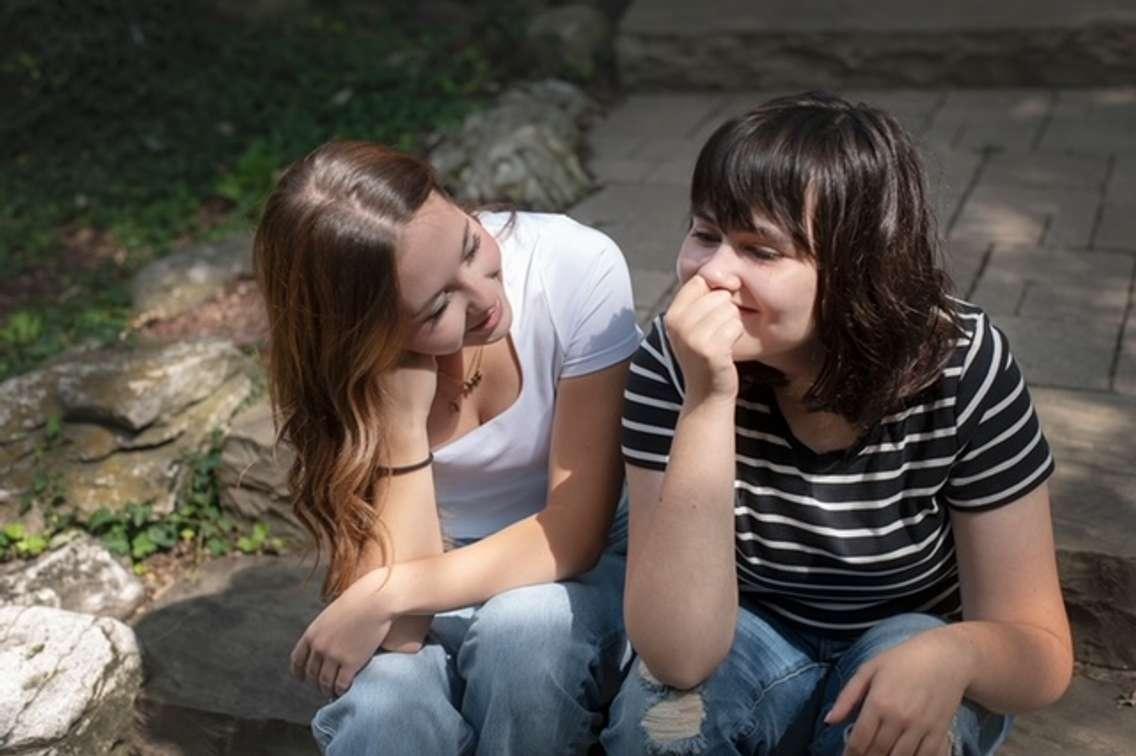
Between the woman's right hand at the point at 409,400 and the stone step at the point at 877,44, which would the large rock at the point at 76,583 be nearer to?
the woman's right hand at the point at 409,400

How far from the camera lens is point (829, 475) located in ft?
6.31

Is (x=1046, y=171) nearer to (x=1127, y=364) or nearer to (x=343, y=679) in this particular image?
(x=1127, y=364)

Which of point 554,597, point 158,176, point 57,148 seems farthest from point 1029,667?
point 57,148

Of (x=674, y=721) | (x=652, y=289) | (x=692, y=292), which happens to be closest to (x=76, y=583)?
(x=652, y=289)

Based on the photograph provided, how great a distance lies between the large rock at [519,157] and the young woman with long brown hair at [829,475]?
215cm

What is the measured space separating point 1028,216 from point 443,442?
2209 mm

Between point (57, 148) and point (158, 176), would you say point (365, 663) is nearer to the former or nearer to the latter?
point (158, 176)

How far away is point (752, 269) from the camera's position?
1.79 metres

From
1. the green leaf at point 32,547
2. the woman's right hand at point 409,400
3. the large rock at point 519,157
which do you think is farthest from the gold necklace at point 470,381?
the large rock at point 519,157

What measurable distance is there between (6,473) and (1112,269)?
102 inches

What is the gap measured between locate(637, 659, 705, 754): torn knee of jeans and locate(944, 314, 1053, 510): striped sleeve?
0.43m

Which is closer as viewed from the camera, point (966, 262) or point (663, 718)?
point (663, 718)

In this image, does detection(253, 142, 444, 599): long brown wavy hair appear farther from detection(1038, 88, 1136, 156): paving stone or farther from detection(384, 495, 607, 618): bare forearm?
detection(1038, 88, 1136, 156): paving stone

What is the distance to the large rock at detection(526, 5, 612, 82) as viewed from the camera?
17.4 ft
